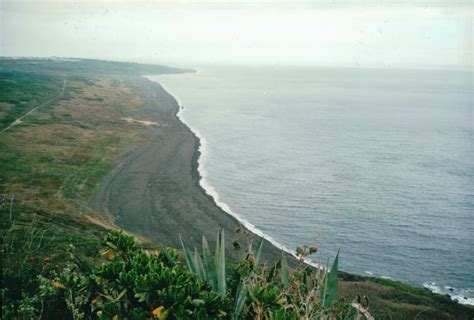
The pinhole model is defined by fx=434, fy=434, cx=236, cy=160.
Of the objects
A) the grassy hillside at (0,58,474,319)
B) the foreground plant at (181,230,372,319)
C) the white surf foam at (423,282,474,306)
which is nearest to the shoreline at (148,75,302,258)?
the white surf foam at (423,282,474,306)

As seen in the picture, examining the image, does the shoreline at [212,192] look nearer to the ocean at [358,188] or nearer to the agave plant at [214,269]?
the ocean at [358,188]

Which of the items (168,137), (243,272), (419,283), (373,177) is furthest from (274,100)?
(243,272)

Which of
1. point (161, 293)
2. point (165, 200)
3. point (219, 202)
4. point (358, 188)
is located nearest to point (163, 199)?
point (165, 200)

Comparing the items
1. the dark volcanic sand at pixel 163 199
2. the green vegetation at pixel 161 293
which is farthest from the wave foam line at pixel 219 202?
the green vegetation at pixel 161 293

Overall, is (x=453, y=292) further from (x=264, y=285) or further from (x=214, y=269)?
(x=264, y=285)

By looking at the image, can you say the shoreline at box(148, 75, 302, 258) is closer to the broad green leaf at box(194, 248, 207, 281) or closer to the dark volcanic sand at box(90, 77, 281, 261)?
the dark volcanic sand at box(90, 77, 281, 261)

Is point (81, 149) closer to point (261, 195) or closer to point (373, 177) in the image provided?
point (261, 195)
